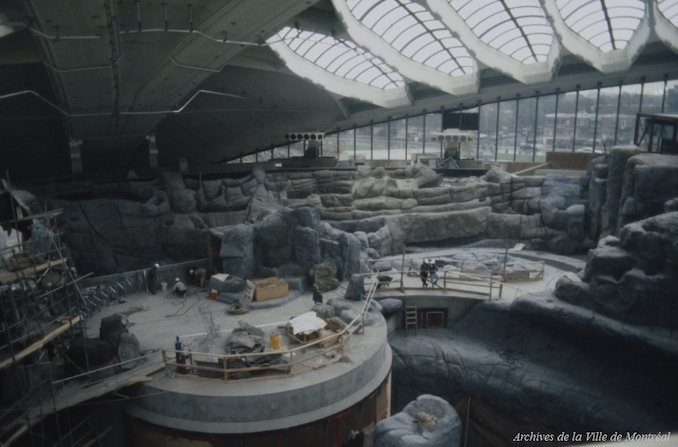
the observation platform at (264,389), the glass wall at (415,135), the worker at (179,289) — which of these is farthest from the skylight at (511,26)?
the observation platform at (264,389)

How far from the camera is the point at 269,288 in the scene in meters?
21.7

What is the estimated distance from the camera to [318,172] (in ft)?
120

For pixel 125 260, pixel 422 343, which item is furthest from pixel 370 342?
pixel 125 260

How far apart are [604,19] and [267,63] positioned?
2088 centimetres

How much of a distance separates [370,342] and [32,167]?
34428 millimetres

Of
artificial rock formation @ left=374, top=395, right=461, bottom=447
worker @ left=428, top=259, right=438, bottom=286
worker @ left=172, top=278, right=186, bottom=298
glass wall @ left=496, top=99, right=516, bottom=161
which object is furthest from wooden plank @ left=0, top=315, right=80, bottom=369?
glass wall @ left=496, top=99, right=516, bottom=161

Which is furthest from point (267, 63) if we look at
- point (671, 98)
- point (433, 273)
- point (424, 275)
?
point (671, 98)

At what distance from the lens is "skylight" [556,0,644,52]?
30266 mm

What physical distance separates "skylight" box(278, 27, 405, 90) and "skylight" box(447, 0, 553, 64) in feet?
23.9

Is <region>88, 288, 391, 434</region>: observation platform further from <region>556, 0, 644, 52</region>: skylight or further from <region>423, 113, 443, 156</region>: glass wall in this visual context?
<region>423, 113, 443, 156</region>: glass wall

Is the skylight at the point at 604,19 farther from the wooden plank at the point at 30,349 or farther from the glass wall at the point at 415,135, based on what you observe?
the wooden plank at the point at 30,349

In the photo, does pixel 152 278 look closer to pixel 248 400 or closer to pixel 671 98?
pixel 248 400

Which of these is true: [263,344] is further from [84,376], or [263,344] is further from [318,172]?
[318,172]

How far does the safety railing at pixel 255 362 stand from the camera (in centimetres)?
1530
